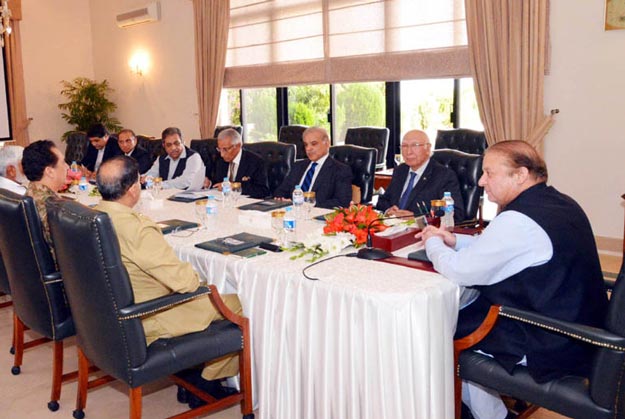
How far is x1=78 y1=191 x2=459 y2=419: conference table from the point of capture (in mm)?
2287

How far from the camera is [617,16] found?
5348 mm

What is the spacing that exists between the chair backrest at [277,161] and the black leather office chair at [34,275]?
8.74ft

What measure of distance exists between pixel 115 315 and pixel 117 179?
1.98 feet

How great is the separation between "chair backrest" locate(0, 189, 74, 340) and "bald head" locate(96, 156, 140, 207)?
45 centimetres

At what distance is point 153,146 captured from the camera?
7.31 meters

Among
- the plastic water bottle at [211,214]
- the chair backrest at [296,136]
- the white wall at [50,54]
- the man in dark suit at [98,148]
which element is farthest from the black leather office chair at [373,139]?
the white wall at [50,54]

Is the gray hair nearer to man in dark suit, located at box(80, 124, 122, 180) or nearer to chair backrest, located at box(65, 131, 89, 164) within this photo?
man in dark suit, located at box(80, 124, 122, 180)

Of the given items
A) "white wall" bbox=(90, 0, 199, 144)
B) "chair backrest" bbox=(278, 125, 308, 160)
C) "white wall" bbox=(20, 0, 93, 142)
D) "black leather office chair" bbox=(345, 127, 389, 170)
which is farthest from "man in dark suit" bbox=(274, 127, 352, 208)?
"white wall" bbox=(20, 0, 93, 142)

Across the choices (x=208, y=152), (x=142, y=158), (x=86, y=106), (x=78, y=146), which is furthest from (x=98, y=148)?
(x=86, y=106)

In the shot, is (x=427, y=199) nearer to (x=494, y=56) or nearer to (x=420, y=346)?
(x=420, y=346)

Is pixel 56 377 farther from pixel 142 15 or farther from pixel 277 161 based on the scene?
pixel 142 15

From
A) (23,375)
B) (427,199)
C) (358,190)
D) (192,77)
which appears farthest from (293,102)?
(23,375)

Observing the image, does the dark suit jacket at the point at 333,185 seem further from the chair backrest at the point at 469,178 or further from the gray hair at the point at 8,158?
the gray hair at the point at 8,158

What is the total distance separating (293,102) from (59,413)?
6417 mm
